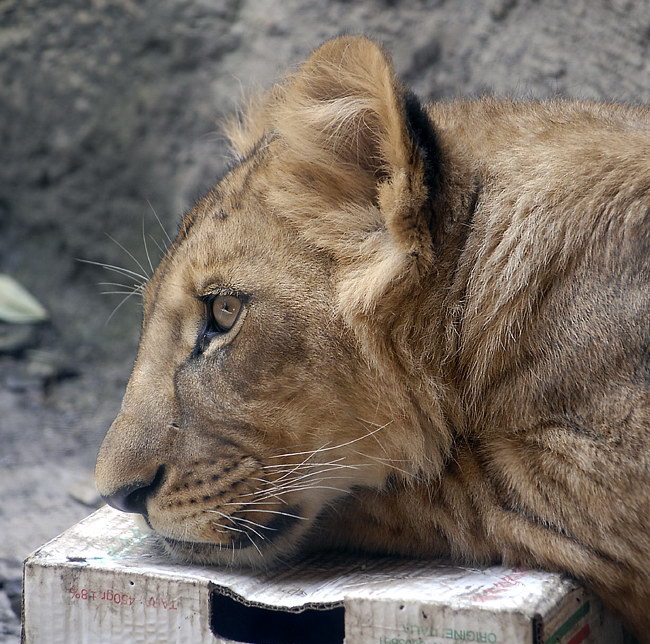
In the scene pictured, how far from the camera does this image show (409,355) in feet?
7.58

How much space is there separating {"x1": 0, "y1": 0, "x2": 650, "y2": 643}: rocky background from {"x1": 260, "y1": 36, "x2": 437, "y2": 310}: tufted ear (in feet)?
7.45

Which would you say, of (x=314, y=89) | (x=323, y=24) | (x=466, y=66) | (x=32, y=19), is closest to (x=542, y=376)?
(x=314, y=89)

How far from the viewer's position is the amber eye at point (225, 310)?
2.41 metres

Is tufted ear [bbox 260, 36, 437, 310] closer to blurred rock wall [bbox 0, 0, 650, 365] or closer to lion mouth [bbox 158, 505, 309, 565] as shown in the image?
lion mouth [bbox 158, 505, 309, 565]

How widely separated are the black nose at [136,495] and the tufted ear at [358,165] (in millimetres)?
662

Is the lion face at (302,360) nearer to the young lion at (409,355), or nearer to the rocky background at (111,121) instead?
the young lion at (409,355)

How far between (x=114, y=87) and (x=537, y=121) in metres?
A: 3.61

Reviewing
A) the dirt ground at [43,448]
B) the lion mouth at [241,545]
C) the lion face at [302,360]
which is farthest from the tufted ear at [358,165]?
the dirt ground at [43,448]

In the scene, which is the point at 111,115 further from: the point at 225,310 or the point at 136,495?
the point at 136,495

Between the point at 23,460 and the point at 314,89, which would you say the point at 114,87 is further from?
the point at 314,89

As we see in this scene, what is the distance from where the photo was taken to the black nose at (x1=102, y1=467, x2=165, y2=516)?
2330 millimetres

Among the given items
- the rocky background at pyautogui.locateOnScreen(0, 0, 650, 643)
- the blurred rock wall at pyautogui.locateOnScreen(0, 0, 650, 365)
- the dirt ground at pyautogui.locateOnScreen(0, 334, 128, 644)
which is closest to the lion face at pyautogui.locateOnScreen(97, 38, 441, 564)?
the dirt ground at pyautogui.locateOnScreen(0, 334, 128, 644)

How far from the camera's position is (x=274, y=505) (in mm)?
2348

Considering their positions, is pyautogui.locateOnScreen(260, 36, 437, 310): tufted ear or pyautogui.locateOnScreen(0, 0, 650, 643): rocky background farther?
pyautogui.locateOnScreen(0, 0, 650, 643): rocky background
